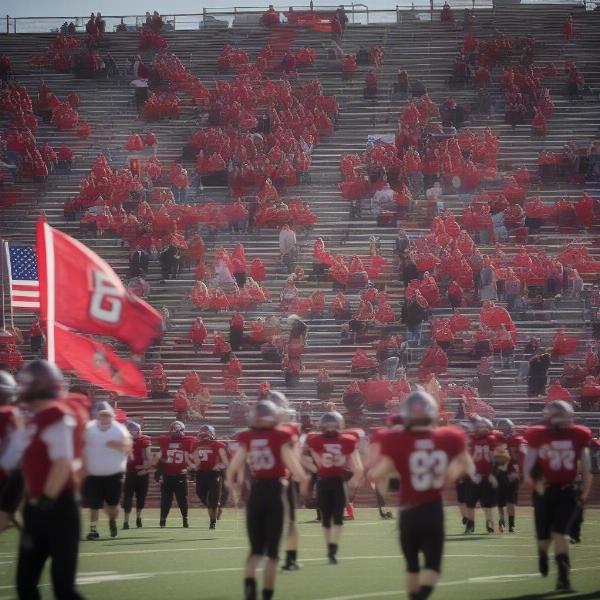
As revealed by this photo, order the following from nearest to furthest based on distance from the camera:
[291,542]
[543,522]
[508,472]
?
[543,522] → [291,542] → [508,472]

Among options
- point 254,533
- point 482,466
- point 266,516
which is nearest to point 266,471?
point 266,516

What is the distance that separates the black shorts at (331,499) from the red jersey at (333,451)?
0.09m

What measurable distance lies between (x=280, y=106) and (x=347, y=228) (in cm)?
427

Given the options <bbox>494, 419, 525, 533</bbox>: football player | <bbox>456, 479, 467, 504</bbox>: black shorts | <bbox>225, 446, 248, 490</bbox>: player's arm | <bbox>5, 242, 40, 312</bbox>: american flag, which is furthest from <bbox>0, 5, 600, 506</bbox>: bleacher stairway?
<bbox>225, 446, 248, 490</bbox>: player's arm

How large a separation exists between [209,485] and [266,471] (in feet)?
31.0

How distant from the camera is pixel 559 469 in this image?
36.2 ft

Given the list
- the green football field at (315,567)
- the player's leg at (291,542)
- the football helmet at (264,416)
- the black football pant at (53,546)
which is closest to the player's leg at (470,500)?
the green football field at (315,567)

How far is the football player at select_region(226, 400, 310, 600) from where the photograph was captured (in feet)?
32.2

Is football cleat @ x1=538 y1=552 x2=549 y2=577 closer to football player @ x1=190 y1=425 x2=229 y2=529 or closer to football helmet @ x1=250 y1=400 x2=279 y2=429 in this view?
football helmet @ x1=250 y1=400 x2=279 y2=429

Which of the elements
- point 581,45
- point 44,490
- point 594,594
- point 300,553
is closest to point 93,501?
point 300,553

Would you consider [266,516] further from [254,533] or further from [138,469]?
[138,469]

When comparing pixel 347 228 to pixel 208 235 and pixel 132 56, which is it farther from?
pixel 132 56

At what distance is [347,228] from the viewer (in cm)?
2975

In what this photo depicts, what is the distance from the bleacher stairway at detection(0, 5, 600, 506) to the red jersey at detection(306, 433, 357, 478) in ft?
37.0
